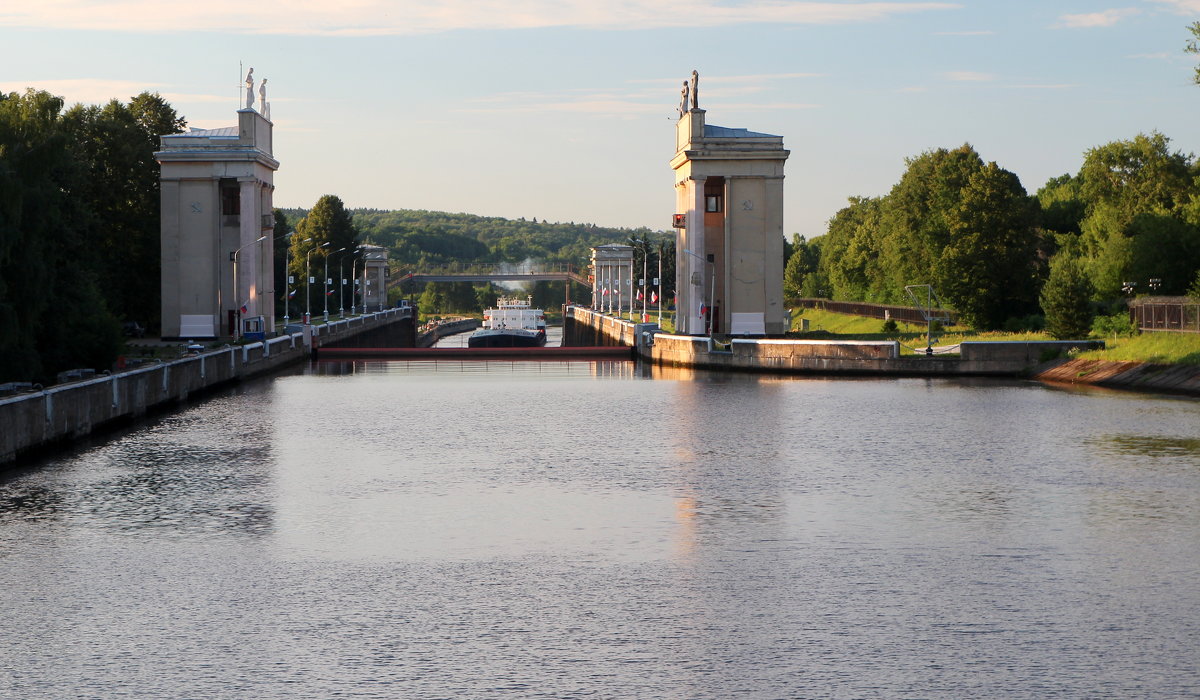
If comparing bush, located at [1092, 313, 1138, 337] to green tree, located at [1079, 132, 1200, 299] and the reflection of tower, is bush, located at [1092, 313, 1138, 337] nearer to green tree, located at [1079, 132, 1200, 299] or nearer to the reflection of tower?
green tree, located at [1079, 132, 1200, 299]

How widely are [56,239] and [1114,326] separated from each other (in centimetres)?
5174

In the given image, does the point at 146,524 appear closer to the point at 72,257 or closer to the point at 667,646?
the point at 667,646

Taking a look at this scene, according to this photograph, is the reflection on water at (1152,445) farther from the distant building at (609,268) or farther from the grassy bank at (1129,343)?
the distant building at (609,268)

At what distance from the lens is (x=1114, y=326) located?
238 feet

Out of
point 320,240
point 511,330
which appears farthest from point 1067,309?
point 320,240

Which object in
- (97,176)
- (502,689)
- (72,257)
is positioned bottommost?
(502,689)

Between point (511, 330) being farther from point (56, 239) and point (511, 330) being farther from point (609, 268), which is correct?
point (56, 239)

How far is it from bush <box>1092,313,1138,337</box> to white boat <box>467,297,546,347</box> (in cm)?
6080

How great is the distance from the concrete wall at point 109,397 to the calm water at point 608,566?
1263mm

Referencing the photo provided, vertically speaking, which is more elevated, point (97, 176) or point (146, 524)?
point (97, 176)

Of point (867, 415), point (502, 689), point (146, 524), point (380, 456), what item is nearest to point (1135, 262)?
point (867, 415)

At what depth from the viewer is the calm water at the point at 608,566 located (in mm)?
13898

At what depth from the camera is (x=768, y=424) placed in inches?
1681

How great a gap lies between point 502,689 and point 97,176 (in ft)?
290
